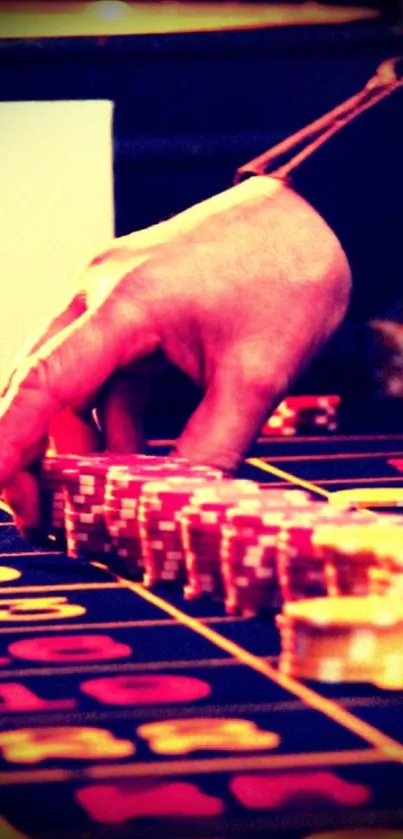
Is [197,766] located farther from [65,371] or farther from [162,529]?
[65,371]

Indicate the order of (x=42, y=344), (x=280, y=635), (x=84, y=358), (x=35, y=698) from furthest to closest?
(x=42, y=344) < (x=84, y=358) < (x=280, y=635) < (x=35, y=698)

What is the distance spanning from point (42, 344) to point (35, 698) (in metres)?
1.64

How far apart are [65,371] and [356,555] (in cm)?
119

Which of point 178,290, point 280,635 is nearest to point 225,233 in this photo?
point 178,290

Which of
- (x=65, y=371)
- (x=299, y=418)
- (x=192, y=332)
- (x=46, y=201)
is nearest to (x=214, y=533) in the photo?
(x=65, y=371)

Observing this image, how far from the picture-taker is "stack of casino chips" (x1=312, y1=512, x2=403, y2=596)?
97.2 inches

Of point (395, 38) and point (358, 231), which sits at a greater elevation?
point (395, 38)

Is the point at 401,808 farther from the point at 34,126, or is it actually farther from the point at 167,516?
the point at 34,126

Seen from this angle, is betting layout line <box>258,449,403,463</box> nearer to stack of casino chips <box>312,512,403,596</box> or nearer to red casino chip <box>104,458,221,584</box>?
red casino chip <box>104,458,221,584</box>

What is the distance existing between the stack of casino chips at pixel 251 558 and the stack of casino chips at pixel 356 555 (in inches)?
5.0

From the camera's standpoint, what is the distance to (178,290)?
12.6ft

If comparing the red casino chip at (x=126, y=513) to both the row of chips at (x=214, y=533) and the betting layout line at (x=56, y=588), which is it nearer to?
the row of chips at (x=214, y=533)

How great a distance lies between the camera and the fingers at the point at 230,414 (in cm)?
372

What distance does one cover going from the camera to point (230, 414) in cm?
376
